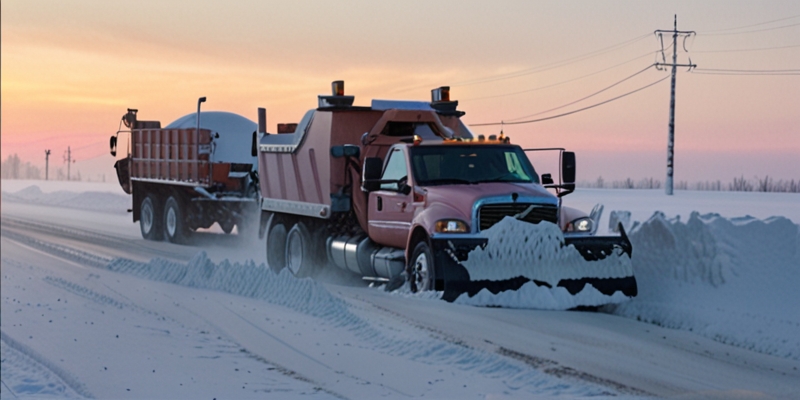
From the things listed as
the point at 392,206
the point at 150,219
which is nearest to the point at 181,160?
the point at 150,219

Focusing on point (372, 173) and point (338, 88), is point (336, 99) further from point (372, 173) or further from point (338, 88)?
point (372, 173)

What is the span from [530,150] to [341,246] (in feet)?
11.7

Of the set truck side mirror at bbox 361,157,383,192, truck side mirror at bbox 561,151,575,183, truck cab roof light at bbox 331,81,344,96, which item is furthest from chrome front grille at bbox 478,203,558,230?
truck cab roof light at bbox 331,81,344,96

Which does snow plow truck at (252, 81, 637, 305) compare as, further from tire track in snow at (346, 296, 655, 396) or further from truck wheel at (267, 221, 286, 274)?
tire track in snow at (346, 296, 655, 396)

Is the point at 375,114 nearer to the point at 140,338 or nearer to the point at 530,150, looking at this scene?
the point at 530,150

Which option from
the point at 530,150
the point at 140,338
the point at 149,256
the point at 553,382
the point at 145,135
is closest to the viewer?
the point at 553,382

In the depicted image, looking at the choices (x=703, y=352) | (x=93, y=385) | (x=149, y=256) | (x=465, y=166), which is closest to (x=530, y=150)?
(x=465, y=166)

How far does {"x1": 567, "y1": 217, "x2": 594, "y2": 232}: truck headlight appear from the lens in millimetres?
12758

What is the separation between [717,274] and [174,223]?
14.7 metres

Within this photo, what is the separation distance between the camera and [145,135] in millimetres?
25906

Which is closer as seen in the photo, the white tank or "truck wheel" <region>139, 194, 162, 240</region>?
the white tank

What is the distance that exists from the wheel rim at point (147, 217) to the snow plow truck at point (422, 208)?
7976 mm

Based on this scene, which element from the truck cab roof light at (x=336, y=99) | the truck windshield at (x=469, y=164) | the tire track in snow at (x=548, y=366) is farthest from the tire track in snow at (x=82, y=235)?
the tire track in snow at (x=548, y=366)

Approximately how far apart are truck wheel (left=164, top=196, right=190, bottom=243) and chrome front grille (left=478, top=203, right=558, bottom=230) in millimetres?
12728
